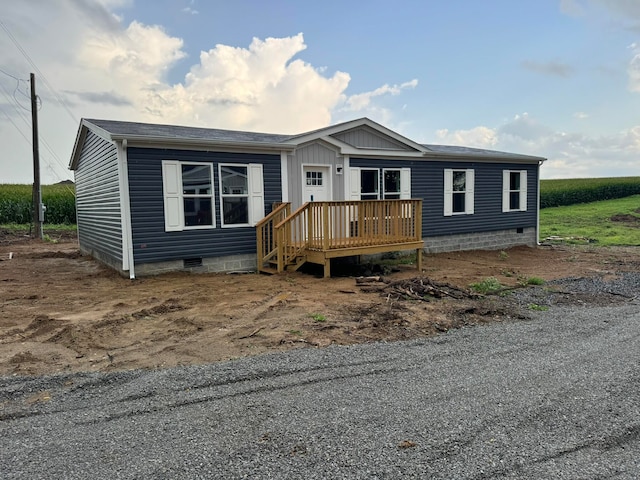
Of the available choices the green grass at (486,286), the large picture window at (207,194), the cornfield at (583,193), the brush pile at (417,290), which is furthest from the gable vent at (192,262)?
the cornfield at (583,193)

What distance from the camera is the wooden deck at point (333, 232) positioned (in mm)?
8867

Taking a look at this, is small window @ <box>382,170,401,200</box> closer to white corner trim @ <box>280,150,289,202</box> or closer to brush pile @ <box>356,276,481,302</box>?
white corner trim @ <box>280,150,289,202</box>

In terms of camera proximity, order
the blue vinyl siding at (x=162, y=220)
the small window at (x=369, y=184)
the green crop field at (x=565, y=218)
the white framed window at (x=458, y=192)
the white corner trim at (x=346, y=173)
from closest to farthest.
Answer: the blue vinyl siding at (x=162, y=220)
the white corner trim at (x=346, y=173)
the small window at (x=369, y=184)
the white framed window at (x=458, y=192)
the green crop field at (x=565, y=218)

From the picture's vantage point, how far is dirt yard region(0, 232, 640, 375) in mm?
4465

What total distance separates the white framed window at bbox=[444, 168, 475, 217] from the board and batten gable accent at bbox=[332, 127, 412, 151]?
201cm

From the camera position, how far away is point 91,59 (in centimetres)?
1487

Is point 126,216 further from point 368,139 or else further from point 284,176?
point 368,139

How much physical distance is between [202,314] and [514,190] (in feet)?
39.8

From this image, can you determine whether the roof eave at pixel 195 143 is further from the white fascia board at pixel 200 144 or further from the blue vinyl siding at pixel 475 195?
the blue vinyl siding at pixel 475 195

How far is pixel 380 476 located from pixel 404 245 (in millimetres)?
7522

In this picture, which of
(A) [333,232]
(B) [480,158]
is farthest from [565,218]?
(A) [333,232]

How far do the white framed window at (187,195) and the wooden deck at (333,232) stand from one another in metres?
1.22

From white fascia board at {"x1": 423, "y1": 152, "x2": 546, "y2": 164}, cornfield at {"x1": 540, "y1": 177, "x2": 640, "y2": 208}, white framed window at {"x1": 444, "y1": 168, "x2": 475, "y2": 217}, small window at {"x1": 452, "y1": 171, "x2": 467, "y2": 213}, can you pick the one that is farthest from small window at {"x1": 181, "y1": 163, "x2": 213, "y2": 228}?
cornfield at {"x1": 540, "y1": 177, "x2": 640, "y2": 208}

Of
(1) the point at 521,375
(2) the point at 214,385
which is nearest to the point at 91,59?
(2) the point at 214,385
